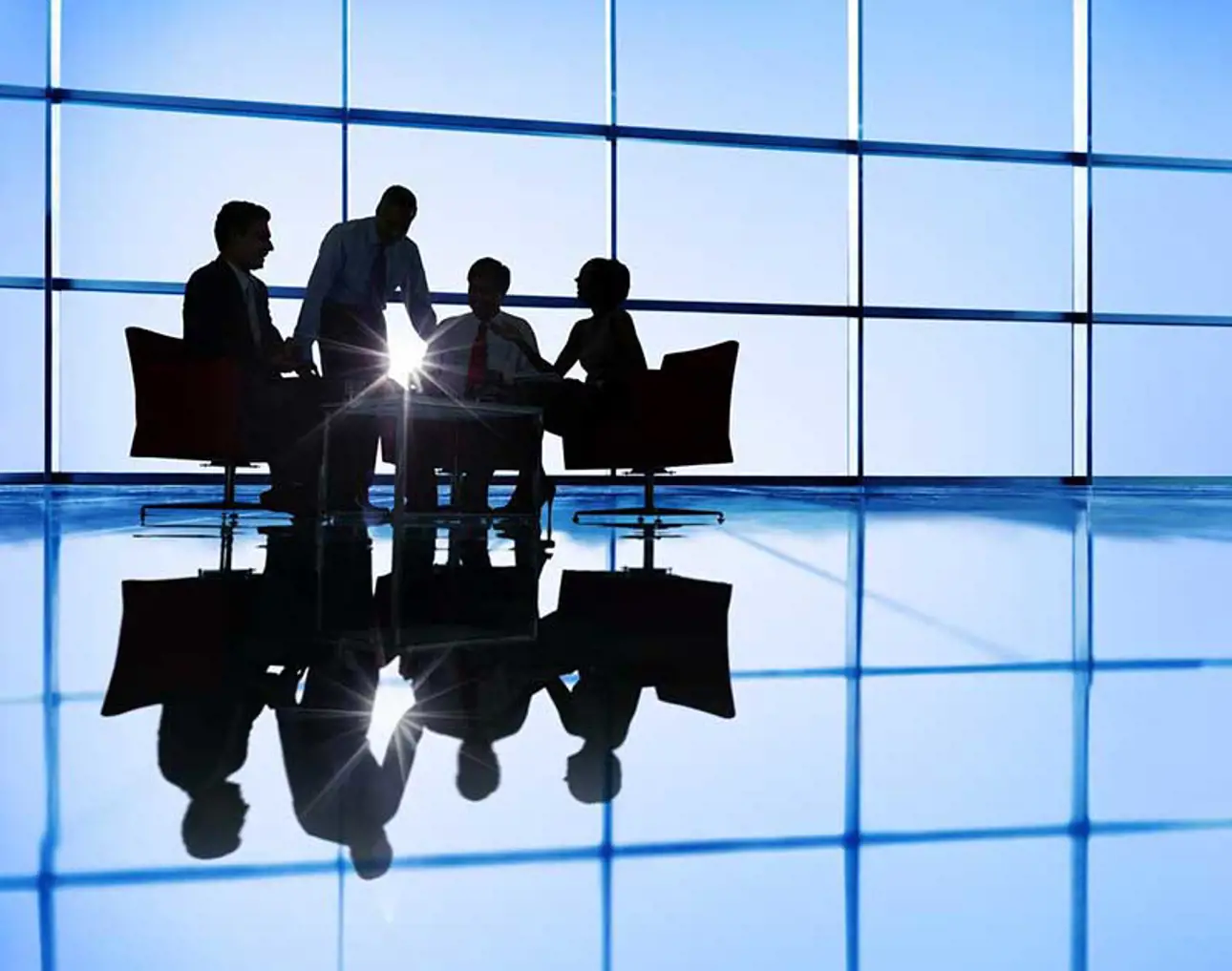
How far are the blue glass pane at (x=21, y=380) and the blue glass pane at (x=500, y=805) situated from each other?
23.0 feet

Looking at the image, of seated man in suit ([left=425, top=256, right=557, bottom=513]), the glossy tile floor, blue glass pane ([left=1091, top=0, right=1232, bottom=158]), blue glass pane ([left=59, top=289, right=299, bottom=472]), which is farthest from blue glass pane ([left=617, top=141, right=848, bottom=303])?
the glossy tile floor

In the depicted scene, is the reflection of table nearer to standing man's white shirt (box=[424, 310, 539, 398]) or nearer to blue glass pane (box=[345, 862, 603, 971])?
standing man's white shirt (box=[424, 310, 539, 398])

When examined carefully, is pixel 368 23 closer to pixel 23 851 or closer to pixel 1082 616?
pixel 1082 616

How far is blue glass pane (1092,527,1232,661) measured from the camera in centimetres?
180

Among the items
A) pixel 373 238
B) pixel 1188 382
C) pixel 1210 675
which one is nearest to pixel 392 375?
pixel 373 238

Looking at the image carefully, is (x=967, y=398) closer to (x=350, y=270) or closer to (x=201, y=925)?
(x=350, y=270)

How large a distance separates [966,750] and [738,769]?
0.78 feet

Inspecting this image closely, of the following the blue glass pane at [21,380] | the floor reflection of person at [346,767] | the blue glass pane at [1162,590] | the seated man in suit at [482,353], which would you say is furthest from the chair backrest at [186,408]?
the floor reflection of person at [346,767]

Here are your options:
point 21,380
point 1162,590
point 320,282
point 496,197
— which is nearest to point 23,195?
point 21,380

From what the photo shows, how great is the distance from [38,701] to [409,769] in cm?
58

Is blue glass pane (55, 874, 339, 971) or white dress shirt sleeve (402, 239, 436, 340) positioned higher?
white dress shirt sleeve (402, 239, 436, 340)

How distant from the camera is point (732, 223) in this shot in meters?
8.05

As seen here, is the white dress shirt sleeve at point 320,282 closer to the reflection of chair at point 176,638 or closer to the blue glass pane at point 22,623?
the blue glass pane at point 22,623

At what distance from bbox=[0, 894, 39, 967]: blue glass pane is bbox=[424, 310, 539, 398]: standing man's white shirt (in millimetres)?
4066
